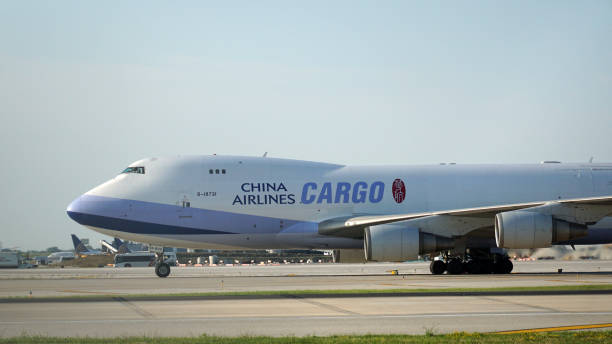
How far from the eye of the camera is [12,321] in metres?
13.9

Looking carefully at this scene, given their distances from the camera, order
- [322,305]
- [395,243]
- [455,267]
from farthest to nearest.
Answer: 1. [455,267]
2. [395,243]
3. [322,305]

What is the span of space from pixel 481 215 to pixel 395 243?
146 inches

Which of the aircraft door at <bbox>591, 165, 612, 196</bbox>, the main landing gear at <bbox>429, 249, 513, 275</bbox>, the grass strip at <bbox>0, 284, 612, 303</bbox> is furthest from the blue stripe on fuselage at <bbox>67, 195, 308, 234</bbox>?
the aircraft door at <bbox>591, 165, 612, 196</bbox>

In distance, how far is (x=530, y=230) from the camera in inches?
1078

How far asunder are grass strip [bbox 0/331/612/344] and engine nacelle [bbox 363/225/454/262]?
16.7 metres

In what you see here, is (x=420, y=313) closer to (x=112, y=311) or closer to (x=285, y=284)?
(x=112, y=311)

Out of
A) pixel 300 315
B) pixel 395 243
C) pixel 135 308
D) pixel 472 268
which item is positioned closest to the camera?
pixel 300 315

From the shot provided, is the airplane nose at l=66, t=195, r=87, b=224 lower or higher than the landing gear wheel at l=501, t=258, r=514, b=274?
higher

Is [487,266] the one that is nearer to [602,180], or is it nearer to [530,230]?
[530,230]

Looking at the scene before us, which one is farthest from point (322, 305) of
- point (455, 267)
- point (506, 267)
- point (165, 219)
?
point (506, 267)

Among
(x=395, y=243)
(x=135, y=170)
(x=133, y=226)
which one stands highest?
(x=135, y=170)

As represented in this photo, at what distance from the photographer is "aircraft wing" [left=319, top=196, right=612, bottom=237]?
91.1ft

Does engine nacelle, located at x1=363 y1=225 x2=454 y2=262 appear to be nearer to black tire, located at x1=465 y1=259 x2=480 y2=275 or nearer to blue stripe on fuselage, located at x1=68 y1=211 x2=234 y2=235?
black tire, located at x1=465 y1=259 x2=480 y2=275

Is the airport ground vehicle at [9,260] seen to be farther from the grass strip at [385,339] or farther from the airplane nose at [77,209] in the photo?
the grass strip at [385,339]
